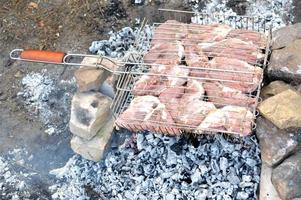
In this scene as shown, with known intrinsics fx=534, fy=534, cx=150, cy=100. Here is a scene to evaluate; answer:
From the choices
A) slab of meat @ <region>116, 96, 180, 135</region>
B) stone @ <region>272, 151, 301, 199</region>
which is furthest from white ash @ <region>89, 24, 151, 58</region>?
stone @ <region>272, 151, 301, 199</region>

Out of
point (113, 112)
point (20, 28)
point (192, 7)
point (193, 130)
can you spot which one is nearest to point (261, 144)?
point (193, 130)

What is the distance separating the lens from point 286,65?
3723mm

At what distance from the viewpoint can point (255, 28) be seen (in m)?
4.59

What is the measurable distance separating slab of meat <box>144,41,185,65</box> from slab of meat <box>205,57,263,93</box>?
254 millimetres

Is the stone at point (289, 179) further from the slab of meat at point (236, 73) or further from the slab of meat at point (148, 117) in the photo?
the slab of meat at point (148, 117)

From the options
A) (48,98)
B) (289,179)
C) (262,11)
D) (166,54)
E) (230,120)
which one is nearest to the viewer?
(289,179)

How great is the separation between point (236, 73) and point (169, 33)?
685 mm

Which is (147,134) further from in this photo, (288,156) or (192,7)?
(192,7)

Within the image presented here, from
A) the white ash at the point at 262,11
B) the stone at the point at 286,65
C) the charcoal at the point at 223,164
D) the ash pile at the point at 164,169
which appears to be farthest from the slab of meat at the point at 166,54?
the white ash at the point at 262,11

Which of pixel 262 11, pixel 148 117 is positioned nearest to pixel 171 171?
pixel 148 117

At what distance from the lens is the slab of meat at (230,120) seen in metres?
3.45

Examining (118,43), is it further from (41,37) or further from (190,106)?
(190,106)

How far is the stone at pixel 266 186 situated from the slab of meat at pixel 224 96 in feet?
1.49

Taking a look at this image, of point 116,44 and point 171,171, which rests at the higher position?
point 116,44
